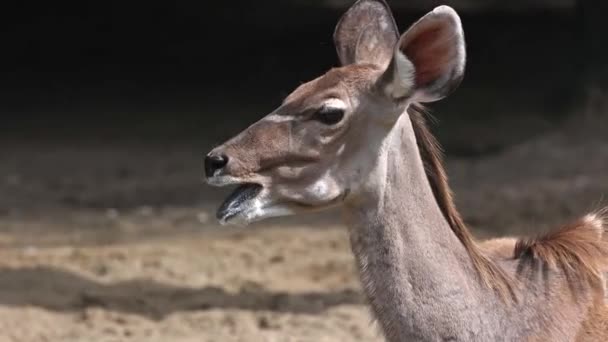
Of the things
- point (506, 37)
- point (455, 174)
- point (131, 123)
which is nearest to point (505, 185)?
point (455, 174)

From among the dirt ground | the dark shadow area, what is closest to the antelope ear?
the dirt ground

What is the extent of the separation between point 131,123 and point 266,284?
18.0 feet

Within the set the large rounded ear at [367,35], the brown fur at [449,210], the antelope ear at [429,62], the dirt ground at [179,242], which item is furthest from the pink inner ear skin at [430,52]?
the dirt ground at [179,242]

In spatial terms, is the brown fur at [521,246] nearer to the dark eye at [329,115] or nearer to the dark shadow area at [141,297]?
the dark eye at [329,115]

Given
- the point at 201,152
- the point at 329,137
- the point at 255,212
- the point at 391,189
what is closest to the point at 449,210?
A: the point at 391,189

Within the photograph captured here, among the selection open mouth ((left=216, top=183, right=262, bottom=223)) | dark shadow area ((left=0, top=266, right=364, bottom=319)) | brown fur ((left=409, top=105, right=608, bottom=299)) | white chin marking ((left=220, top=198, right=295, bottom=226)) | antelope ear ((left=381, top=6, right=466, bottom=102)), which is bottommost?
dark shadow area ((left=0, top=266, right=364, bottom=319))

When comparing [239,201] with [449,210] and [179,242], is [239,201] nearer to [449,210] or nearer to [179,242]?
[449,210]

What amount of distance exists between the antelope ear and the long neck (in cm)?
17

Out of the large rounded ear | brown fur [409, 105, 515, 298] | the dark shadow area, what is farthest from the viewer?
the dark shadow area

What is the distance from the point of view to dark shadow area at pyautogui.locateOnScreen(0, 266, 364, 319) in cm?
771

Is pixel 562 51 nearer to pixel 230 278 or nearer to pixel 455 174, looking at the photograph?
pixel 455 174

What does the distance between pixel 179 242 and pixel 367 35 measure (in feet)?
14.3

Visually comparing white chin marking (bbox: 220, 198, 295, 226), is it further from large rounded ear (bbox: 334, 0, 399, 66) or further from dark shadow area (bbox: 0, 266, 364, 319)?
dark shadow area (bbox: 0, 266, 364, 319)

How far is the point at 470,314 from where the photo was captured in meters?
4.50
